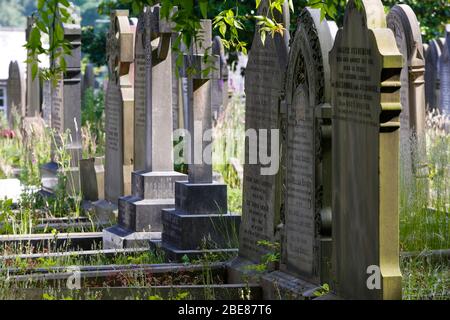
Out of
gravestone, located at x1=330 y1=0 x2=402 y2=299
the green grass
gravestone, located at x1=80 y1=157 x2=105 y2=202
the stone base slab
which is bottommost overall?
the stone base slab

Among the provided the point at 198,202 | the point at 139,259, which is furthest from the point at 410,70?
the point at 139,259

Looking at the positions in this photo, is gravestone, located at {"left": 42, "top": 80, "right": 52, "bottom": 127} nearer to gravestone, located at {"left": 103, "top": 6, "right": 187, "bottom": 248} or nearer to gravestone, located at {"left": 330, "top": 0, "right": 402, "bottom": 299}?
gravestone, located at {"left": 103, "top": 6, "right": 187, "bottom": 248}

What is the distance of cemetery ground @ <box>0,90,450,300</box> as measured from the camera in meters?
8.25

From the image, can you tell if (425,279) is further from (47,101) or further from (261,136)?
(47,101)

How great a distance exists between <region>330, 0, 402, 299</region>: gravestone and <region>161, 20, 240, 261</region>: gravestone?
296 centimetres

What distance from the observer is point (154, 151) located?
Answer: 465 inches

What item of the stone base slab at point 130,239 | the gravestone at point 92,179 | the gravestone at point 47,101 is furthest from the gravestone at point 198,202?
the gravestone at point 47,101

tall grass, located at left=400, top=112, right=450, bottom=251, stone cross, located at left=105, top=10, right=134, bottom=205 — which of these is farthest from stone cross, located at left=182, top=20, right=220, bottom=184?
stone cross, located at left=105, top=10, right=134, bottom=205

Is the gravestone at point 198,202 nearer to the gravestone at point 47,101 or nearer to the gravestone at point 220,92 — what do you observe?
the gravestone at point 47,101

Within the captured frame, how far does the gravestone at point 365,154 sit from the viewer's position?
6.90 metres

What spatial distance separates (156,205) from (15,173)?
22.6 ft

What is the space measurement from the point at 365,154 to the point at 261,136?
215 cm
